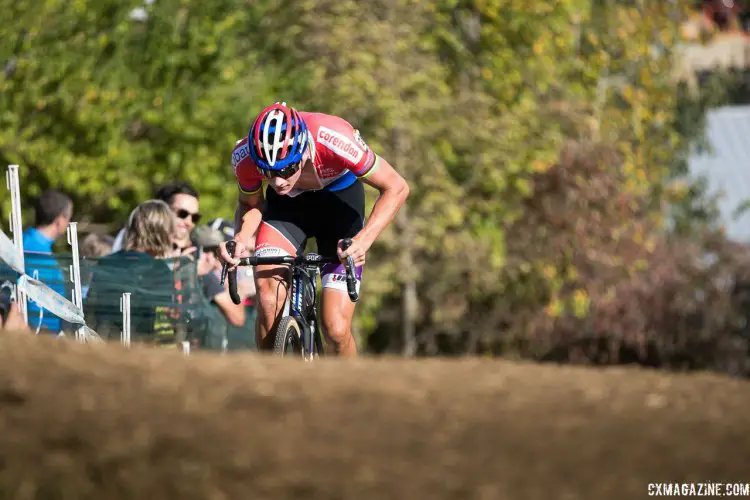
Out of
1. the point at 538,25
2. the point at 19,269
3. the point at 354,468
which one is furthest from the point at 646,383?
the point at 538,25

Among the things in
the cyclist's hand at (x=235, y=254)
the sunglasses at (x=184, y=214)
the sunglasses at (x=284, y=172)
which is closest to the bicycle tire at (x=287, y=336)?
the cyclist's hand at (x=235, y=254)

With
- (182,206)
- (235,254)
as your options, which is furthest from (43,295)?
(182,206)

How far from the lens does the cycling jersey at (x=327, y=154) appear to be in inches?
304

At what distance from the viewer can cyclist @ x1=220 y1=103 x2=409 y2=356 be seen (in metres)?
7.31

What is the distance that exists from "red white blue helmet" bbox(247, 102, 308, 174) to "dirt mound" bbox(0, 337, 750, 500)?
3394 millimetres

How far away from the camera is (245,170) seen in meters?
7.91

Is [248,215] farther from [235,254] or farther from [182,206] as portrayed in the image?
[182,206]

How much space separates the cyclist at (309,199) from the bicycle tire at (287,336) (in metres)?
0.18

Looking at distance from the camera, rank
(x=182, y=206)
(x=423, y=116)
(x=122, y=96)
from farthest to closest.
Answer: (x=423, y=116) → (x=122, y=96) → (x=182, y=206)

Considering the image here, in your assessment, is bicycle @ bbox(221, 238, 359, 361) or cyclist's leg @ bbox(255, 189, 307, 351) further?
cyclist's leg @ bbox(255, 189, 307, 351)

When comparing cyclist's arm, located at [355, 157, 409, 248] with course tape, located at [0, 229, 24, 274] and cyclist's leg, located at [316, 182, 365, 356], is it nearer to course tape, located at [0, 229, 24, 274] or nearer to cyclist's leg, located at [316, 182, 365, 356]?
cyclist's leg, located at [316, 182, 365, 356]

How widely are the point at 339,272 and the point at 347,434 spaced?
460 cm

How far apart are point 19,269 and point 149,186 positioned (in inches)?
374

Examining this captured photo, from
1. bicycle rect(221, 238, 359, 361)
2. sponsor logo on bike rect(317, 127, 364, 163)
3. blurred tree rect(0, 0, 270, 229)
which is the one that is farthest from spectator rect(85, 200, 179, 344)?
blurred tree rect(0, 0, 270, 229)
